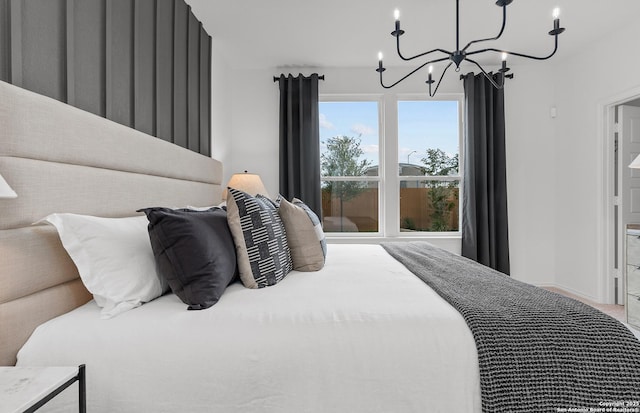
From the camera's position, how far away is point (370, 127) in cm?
425

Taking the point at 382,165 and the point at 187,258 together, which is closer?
the point at 187,258

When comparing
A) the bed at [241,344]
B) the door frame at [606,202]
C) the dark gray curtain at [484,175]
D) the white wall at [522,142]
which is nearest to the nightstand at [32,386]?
the bed at [241,344]

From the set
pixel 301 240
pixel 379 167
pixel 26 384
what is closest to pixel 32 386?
pixel 26 384

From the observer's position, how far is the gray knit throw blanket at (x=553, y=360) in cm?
100

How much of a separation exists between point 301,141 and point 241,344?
3.15 m

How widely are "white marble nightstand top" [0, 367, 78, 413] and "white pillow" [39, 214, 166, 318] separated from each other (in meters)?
0.29

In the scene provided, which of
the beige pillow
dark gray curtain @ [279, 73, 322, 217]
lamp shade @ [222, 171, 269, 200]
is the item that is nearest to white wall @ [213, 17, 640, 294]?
dark gray curtain @ [279, 73, 322, 217]

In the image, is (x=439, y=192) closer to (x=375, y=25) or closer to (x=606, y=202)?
A: (x=606, y=202)

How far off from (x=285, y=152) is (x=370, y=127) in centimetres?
108

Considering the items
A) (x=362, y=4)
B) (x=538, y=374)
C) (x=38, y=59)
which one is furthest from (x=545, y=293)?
(x=362, y=4)

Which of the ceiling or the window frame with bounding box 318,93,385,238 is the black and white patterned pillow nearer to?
the ceiling

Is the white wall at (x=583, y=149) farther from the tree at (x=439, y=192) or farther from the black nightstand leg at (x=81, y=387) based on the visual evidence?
the black nightstand leg at (x=81, y=387)

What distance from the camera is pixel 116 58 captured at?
71.5 inches

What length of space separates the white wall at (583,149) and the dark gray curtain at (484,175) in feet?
2.19
